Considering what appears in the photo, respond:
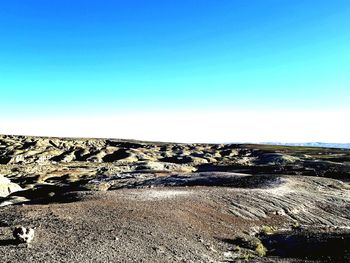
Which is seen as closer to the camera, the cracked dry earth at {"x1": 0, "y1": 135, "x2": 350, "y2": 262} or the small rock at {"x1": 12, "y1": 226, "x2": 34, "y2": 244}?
the small rock at {"x1": 12, "y1": 226, "x2": 34, "y2": 244}

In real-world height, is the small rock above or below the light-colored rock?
above

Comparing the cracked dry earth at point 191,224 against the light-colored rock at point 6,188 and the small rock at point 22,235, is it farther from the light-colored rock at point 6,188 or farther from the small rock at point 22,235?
the small rock at point 22,235

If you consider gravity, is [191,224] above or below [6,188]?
above

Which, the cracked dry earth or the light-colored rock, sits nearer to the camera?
the cracked dry earth

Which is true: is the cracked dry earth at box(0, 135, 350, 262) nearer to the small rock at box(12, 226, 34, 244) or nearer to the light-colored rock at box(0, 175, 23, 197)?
the light-colored rock at box(0, 175, 23, 197)

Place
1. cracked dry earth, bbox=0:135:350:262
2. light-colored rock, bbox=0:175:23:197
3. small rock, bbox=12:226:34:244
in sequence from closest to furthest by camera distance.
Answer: small rock, bbox=12:226:34:244 → cracked dry earth, bbox=0:135:350:262 → light-colored rock, bbox=0:175:23:197

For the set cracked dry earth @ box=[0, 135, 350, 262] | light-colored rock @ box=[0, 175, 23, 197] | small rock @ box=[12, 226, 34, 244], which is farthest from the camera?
light-colored rock @ box=[0, 175, 23, 197]

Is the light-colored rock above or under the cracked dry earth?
under

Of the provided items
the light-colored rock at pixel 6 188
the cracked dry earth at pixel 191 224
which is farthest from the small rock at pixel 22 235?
the light-colored rock at pixel 6 188

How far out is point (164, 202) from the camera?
39.2m

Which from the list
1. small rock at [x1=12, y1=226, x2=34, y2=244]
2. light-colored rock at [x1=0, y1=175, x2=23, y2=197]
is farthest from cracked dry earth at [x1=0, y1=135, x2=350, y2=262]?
small rock at [x1=12, y1=226, x2=34, y2=244]

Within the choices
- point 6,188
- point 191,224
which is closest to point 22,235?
point 191,224

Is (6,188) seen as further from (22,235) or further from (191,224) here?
(22,235)

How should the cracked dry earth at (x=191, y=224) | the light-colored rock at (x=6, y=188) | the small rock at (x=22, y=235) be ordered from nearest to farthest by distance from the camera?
the small rock at (x=22, y=235) → the cracked dry earth at (x=191, y=224) → the light-colored rock at (x=6, y=188)
